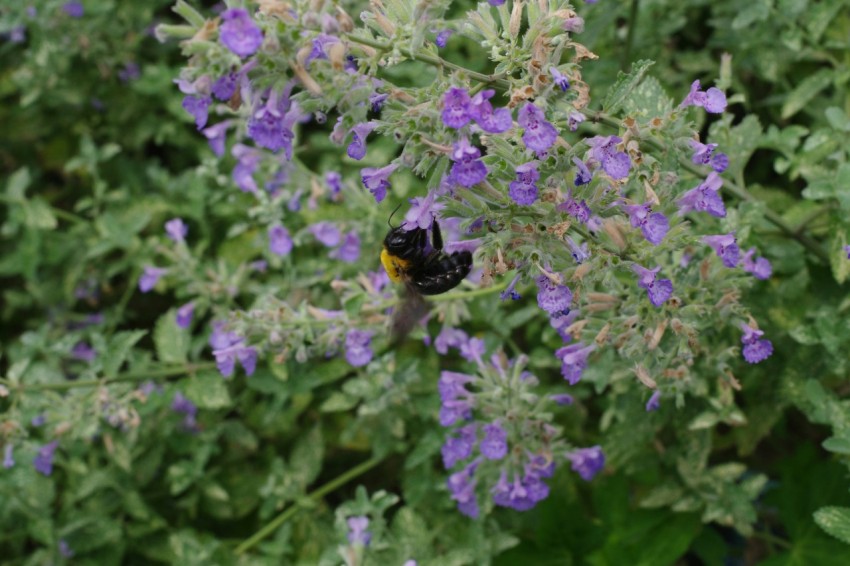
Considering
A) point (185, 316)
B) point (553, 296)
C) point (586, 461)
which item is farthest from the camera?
point (185, 316)

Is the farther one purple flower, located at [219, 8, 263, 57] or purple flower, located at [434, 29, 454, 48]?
purple flower, located at [434, 29, 454, 48]

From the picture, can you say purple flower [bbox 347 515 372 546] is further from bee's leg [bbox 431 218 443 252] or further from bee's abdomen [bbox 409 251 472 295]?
bee's leg [bbox 431 218 443 252]

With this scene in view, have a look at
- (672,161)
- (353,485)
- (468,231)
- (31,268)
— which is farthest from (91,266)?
(672,161)

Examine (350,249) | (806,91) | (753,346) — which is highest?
(806,91)

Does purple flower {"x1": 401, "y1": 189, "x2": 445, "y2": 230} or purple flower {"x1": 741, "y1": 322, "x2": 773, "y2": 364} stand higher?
purple flower {"x1": 401, "y1": 189, "x2": 445, "y2": 230}

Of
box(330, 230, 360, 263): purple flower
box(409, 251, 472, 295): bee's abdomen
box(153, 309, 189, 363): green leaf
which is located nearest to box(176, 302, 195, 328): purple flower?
box(153, 309, 189, 363): green leaf

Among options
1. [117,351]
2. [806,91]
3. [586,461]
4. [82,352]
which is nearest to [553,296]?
[586,461]

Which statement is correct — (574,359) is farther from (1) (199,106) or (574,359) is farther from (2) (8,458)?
(2) (8,458)
